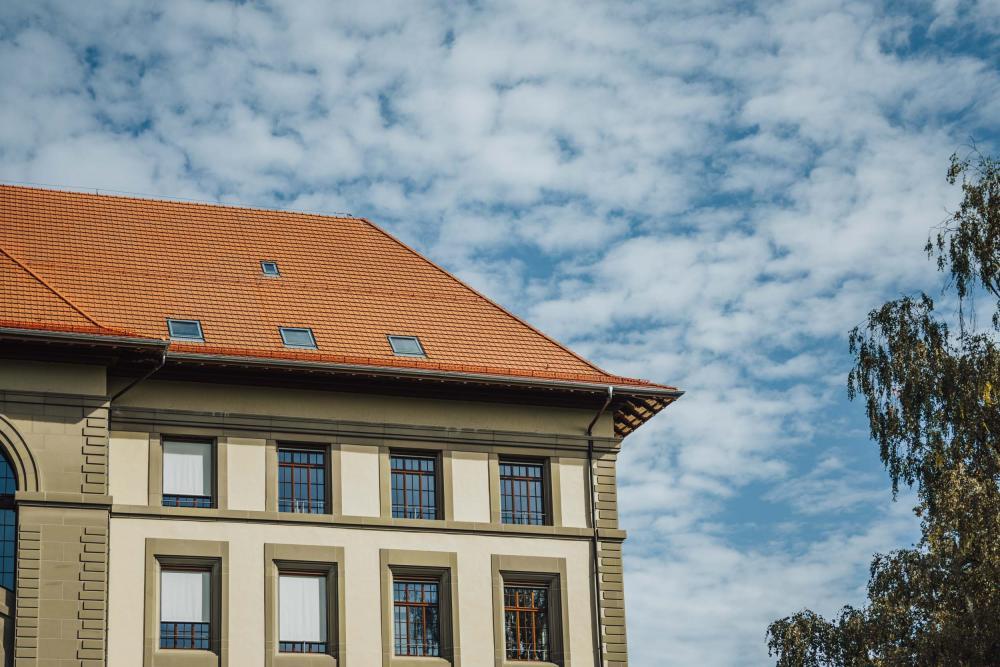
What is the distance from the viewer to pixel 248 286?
40.3m

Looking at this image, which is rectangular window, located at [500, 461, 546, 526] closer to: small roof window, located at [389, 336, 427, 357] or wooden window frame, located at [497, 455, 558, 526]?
wooden window frame, located at [497, 455, 558, 526]

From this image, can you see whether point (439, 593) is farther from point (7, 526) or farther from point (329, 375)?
point (7, 526)

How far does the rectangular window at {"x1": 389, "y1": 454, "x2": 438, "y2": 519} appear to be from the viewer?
3766 centimetres

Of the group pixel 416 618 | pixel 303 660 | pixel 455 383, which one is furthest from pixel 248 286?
pixel 303 660

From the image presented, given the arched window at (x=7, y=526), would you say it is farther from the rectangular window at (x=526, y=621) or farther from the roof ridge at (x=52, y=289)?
the rectangular window at (x=526, y=621)

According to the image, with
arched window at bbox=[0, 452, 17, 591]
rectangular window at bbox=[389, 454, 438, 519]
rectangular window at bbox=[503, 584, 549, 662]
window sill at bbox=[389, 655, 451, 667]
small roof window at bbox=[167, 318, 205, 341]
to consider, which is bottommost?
window sill at bbox=[389, 655, 451, 667]

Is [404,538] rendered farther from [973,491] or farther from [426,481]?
[973,491]

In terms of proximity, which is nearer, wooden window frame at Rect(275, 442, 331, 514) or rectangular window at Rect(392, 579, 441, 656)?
rectangular window at Rect(392, 579, 441, 656)

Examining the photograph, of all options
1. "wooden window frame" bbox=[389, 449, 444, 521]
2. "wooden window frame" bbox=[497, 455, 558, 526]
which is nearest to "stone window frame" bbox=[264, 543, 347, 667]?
"wooden window frame" bbox=[389, 449, 444, 521]

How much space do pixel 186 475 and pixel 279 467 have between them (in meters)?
2.02

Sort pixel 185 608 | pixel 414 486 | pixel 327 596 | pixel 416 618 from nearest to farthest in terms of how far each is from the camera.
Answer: pixel 185 608 → pixel 327 596 → pixel 416 618 → pixel 414 486

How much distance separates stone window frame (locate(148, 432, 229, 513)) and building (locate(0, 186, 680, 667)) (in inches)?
2.0

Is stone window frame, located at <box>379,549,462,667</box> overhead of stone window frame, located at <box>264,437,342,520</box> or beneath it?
beneath

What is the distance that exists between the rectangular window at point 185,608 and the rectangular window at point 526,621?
6480mm
